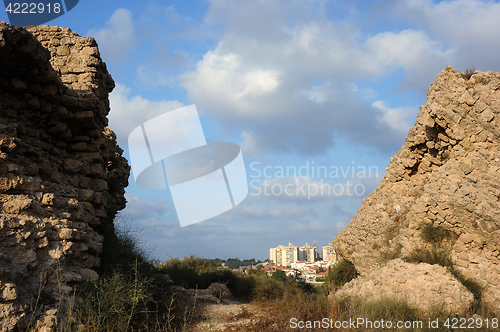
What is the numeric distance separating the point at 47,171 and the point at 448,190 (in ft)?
23.8

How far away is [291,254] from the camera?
42.2m

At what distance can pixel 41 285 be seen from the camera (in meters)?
4.65

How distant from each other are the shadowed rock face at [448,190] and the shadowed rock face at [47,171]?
6.05 meters

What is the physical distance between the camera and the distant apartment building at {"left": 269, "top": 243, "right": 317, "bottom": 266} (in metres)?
37.5

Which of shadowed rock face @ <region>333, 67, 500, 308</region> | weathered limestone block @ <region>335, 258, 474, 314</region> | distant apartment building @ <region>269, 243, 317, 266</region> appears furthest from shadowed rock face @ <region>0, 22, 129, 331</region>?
distant apartment building @ <region>269, 243, 317, 266</region>

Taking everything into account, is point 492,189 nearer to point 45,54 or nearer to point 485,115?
point 485,115

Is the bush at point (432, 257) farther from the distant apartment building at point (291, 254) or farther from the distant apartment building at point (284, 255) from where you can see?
the distant apartment building at point (284, 255)

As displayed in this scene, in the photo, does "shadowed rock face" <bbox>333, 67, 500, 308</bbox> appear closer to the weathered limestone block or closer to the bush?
the bush

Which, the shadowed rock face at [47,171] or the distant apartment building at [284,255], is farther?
the distant apartment building at [284,255]

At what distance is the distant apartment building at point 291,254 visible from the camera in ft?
123

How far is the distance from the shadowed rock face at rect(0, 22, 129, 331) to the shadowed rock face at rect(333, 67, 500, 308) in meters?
6.05

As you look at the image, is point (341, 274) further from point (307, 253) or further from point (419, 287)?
point (307, 253)

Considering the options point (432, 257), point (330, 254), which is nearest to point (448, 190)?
point (432, 257)

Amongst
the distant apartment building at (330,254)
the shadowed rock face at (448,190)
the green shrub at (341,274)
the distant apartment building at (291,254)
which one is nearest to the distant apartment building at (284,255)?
the distant apartment building at (291,254)
